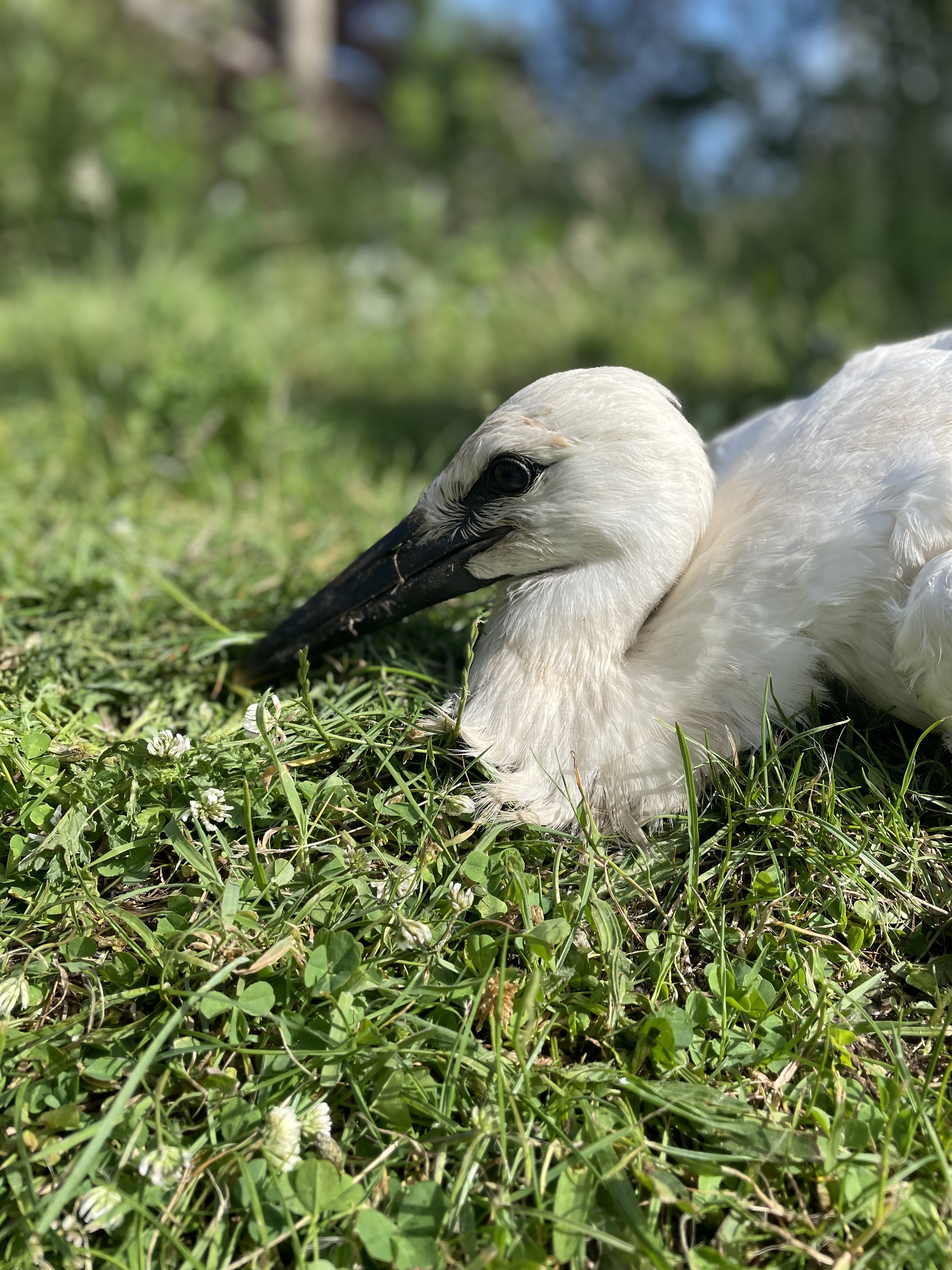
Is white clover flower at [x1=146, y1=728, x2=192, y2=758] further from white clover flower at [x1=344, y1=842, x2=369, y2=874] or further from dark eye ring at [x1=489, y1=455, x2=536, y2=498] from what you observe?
dark eye ring at [x1=489, y1=455, x2=536, y2=498]

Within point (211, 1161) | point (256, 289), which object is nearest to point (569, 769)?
point (211, 1161)

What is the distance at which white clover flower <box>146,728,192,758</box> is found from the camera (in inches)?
75.0

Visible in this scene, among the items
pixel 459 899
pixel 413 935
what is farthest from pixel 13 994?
pixel 459 899

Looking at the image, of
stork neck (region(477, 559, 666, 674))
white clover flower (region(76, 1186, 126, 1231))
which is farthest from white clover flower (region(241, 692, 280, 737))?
white clover flower (region(76, 1186, 126, 1231))

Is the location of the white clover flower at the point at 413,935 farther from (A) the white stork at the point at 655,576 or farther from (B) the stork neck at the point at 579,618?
(B) the stork neck at the point at 579,618

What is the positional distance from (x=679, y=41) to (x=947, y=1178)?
32.8 feet

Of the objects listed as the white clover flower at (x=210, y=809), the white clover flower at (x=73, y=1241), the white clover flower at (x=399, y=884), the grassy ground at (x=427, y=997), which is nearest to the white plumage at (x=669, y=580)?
the grassy ground at (x=427, y=997)

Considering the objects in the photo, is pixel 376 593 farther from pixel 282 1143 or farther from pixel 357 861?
pixel 282 1143

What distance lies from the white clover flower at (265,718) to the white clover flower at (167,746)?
138 millimetres

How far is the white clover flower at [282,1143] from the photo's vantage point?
1.40 m

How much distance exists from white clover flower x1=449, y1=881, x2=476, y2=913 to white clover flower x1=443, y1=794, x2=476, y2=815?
170 millimetres

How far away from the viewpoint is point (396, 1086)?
4.93 feet

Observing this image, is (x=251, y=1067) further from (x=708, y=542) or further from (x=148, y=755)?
(x=708, y=542)

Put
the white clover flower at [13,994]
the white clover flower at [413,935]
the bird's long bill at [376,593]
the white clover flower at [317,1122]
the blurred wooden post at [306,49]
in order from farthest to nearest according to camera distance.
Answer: the blurred wooden post at [306,49] → the bird's long bill at [376,593] → the white clover flower at [413,935] → the white clover flower at [13,994] → the white clover flower at [317,1122]
